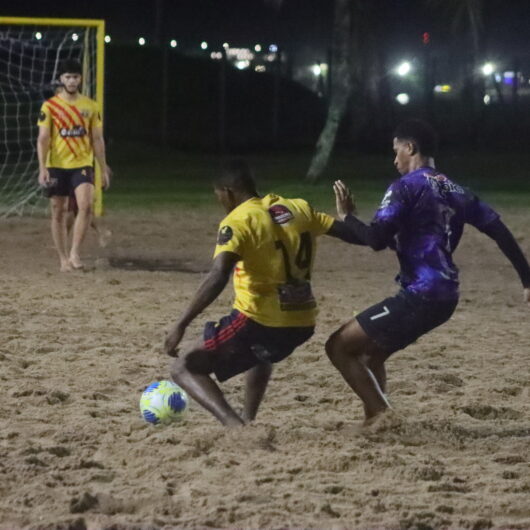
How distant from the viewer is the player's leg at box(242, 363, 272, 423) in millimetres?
6496

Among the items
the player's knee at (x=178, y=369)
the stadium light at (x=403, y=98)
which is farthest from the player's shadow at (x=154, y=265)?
the stadium light at (x=403, y=98)

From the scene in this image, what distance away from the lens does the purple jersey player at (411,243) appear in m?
6.25

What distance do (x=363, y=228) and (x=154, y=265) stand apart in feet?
24.0

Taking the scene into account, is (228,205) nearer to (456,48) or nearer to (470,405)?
(470,405)

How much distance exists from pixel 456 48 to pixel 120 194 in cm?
1413

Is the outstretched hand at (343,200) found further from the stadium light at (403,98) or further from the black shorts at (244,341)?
the stadium light at (403,98)

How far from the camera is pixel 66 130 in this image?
12297 millimetres

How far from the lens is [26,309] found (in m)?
10.4

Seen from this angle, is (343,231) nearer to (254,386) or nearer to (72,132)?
(254,386)

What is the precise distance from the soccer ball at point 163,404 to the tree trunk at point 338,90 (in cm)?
1784

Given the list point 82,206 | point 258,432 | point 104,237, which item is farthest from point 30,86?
point 258,432

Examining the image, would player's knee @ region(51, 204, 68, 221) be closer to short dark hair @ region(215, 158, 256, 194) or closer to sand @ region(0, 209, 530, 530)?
sand @ region(0, 209, 530, 530)

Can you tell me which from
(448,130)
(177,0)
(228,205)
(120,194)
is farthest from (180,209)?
(177,0)

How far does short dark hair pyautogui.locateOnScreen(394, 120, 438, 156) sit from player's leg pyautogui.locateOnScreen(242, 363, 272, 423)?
1.39m
